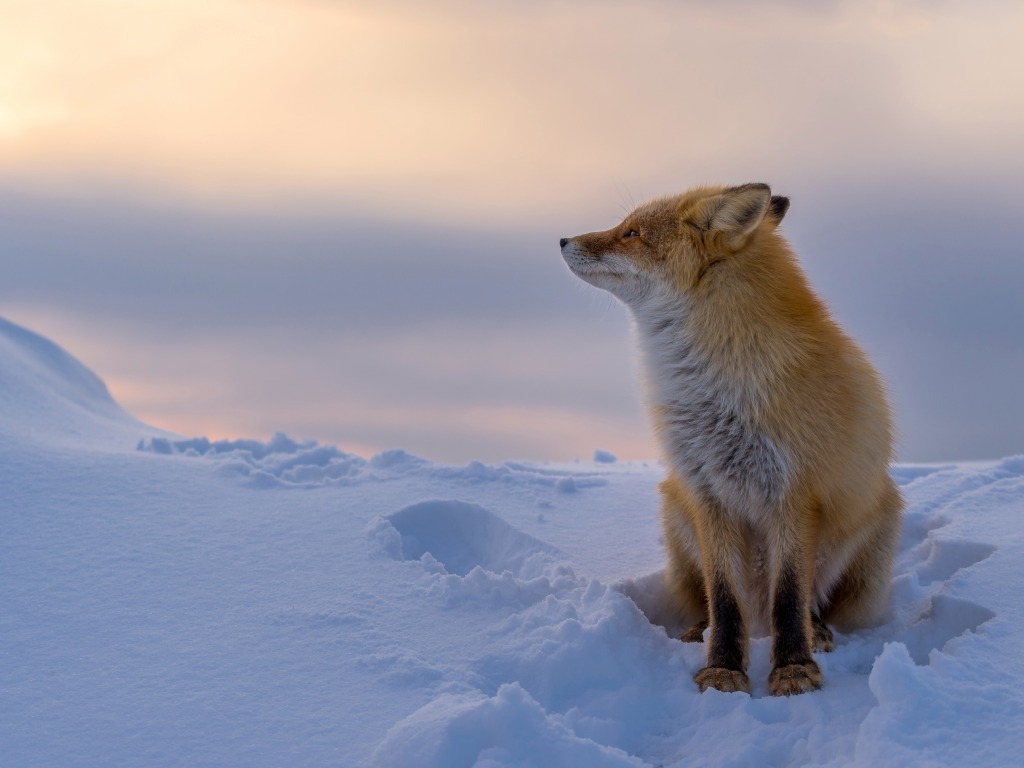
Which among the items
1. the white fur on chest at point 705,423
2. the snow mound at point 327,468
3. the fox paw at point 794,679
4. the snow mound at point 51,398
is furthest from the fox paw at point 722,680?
the snow mound at point 51,398

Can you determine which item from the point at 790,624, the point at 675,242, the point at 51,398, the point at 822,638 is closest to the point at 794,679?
the point at 790,624

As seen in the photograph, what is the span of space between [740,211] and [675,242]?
1.09 feet

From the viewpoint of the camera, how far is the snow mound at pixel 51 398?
22.2 ft

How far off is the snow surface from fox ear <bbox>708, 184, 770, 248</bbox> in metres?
1.81

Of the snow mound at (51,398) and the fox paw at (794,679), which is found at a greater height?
the snow mound at (51,398)

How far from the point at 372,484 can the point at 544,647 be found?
2.48 meters

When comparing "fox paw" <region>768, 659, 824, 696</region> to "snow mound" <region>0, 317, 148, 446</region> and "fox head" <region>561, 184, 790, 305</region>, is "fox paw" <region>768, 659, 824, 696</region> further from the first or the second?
"snow mound" <region>0, 317, 148, 446</region>

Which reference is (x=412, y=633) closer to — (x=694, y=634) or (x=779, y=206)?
(x=694, y=634)

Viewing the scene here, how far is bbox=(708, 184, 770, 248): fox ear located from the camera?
4.17 m

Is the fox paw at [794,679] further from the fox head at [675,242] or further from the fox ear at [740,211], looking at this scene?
the fox ear at [740,211]

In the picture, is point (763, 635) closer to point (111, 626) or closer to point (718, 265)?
point (718, 265)

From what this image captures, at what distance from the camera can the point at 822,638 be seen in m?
4.39

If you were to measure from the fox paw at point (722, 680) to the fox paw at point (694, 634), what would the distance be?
643 millimetres

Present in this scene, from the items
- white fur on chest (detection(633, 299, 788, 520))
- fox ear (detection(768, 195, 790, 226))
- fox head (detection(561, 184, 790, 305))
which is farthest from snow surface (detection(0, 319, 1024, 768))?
fox ear (detection(768, 195, 790, 226))
